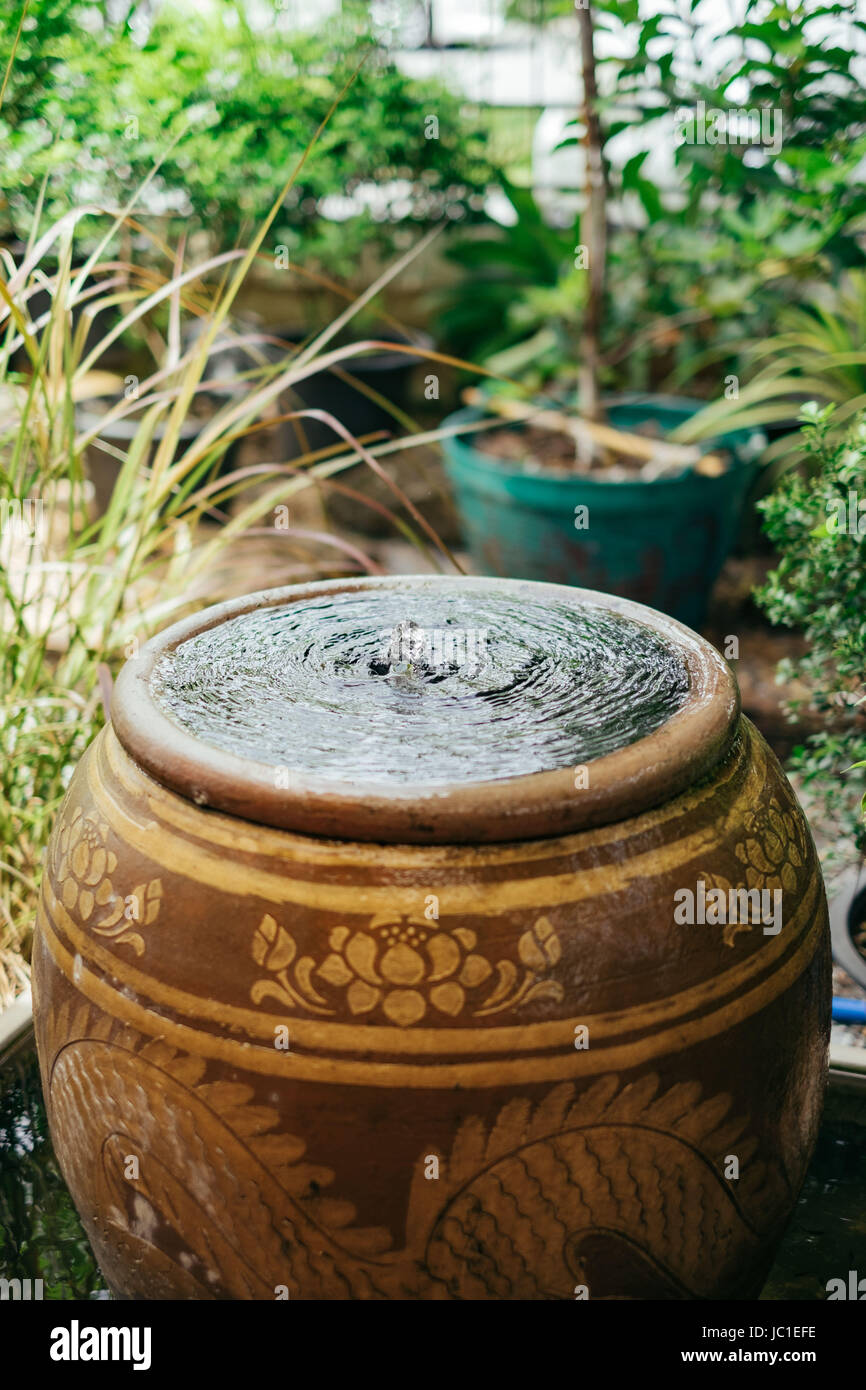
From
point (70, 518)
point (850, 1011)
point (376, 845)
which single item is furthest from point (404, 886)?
point (70, 518)

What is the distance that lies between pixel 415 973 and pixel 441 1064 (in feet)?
0.26

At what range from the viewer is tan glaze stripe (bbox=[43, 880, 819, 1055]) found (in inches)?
40.4

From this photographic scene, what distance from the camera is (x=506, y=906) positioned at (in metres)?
1.04

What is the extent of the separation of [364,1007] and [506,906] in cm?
15

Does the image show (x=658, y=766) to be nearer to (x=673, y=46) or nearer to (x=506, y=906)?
(x=506, y=906)

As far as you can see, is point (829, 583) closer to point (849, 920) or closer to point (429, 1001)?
point (849, 920)

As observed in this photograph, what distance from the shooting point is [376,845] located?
105cm

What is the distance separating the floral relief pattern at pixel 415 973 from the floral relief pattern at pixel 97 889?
0.17 metres

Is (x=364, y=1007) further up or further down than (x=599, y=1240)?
further up

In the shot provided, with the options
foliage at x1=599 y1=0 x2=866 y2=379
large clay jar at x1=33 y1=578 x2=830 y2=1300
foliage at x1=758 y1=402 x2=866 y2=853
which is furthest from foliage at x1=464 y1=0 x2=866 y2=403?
large clay jar at x1=33 y1=578 x2=830 y2=1300
